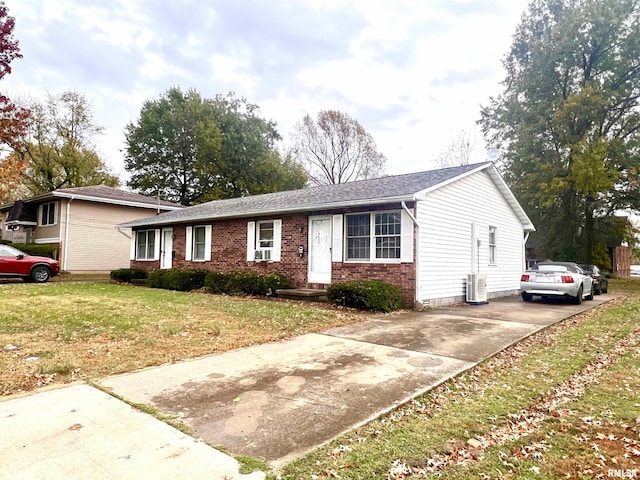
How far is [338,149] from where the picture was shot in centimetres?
3544

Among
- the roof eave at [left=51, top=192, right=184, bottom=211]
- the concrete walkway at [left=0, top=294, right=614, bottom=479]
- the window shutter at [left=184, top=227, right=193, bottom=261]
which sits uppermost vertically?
the roof eave at [left=51, top=192, right=184, bottom=211]

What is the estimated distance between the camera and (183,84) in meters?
35.4

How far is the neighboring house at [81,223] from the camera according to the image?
20422mm

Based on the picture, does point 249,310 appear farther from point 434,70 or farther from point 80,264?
point 80,264

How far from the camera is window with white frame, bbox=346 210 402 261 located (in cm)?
1041

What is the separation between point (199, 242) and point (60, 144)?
74.6 feet

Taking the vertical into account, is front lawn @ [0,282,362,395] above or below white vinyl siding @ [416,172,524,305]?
below

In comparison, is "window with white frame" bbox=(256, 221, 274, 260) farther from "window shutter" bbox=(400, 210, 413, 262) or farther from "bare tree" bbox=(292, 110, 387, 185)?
"bare tree" bbox=(292, 110, 387, 185)

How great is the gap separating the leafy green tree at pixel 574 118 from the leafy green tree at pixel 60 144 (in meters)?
31.6

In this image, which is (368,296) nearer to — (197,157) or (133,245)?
(133,245)

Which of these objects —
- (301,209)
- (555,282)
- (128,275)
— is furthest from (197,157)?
(555,282)

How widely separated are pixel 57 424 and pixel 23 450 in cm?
45

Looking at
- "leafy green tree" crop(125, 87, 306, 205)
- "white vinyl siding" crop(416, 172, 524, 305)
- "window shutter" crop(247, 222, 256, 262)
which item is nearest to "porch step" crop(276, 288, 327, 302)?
"window shutter" crop(247, 222, 256, 262)

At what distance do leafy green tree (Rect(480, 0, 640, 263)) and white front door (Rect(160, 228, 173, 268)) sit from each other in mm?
19873
